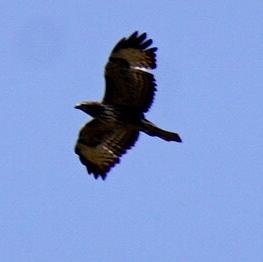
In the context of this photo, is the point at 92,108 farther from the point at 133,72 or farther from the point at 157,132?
the point at 157,132

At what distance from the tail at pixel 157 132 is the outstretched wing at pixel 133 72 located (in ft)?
0.97

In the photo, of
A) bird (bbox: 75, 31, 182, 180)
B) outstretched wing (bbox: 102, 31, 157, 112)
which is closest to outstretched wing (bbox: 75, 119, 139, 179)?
bird (bbox: 75, 31, 182, 180)

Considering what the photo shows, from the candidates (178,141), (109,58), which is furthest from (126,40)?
(178,141)

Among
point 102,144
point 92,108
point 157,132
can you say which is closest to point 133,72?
point 92,108

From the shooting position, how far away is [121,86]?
2217 cm

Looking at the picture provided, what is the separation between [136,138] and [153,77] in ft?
3.83

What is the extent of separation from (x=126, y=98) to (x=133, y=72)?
45cm

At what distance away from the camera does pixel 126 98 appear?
875 inches

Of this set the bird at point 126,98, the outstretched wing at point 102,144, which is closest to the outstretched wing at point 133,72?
the bird at point 126,98

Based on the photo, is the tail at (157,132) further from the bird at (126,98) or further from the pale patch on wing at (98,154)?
the pale patch on wing at (98,154)

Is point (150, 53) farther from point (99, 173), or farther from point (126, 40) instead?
point (99, 173)

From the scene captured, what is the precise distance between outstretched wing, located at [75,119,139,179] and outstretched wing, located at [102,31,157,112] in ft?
1.98

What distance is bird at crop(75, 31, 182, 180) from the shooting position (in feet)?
71.9

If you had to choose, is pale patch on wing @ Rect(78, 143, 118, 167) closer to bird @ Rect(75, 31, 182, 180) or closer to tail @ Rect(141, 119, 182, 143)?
bird @ Rect(75, 31, 182, 180)
